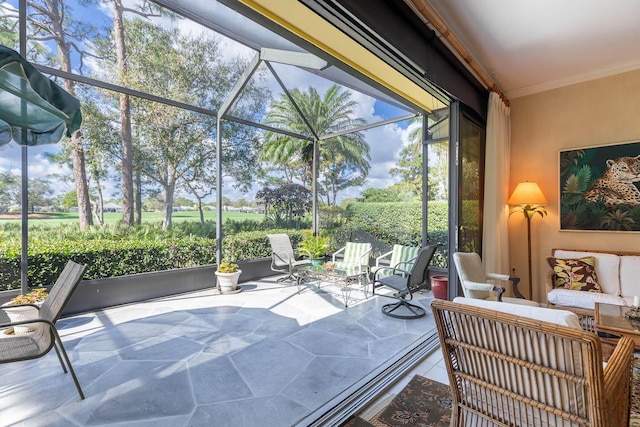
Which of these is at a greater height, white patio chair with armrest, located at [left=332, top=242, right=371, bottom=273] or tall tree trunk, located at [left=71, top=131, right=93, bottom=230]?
tall tree trunk, located at [left=71, top=131, right=93, bottom=230]

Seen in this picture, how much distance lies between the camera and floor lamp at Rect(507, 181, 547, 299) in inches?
141

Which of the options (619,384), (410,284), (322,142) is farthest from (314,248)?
(619,384)

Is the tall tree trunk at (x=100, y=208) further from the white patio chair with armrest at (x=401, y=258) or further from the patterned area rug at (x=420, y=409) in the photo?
the patterned area rug at (x=420, y=409)

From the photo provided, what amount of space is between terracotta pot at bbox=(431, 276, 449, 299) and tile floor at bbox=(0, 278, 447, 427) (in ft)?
2.41

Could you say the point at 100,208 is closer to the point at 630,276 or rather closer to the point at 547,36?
the point at 547,36

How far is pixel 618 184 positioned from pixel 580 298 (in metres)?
1.47

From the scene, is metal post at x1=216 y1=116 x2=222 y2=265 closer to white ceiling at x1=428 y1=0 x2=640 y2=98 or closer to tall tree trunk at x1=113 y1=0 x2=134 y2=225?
tall tree trunk at x1=113 y1=0 x2=134 y2=225

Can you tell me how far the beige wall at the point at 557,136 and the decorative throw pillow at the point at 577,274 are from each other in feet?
1.36

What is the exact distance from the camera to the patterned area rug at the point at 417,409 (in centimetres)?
165

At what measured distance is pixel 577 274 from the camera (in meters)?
3.24

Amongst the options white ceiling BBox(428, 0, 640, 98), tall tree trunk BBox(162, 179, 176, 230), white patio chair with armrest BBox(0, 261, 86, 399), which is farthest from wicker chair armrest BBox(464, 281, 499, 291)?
tall tree trunk BBox(162, 179, 176, 230)

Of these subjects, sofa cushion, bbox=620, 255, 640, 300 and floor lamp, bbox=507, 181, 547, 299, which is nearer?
sofa cushion, bbox=620, 255, 640, 300

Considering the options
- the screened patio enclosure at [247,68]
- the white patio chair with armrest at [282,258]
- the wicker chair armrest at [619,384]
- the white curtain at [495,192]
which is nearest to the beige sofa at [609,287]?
the white curtain at [495,192]

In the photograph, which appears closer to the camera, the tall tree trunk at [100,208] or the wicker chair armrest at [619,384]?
the wicker chair armrest at [619,384]
